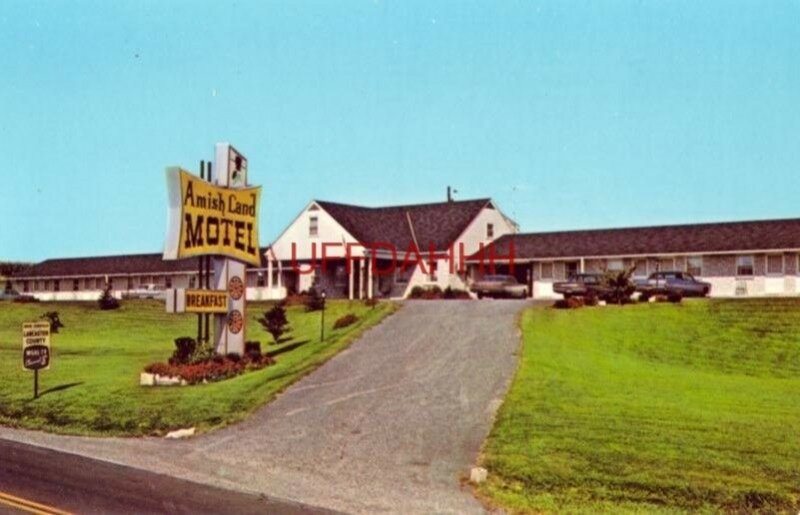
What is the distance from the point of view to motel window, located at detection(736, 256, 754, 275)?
54844mm

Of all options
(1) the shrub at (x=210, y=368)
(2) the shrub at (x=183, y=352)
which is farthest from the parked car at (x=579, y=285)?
(2) the shrub at (x=183, y=352)

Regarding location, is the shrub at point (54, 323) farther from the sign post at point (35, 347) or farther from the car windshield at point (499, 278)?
the car windshield at point (499, 278)

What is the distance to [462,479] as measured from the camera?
17.3 m

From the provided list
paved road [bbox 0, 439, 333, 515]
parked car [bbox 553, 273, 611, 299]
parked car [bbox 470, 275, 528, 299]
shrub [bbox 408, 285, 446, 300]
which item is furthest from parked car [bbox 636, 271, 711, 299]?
paved road [bbox 0, 439, 333, 515]

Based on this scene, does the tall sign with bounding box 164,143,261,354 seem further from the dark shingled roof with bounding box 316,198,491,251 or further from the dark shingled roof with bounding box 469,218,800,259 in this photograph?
the dark shingled roof with bounding box 469,218,800,259

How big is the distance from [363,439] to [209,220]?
13.6 meters

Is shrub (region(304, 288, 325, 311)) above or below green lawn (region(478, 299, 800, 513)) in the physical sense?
above

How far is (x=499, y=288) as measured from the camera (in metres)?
57.3

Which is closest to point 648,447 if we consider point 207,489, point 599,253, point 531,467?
point 531,467

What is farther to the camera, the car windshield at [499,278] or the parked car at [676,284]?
the car windshield at [499,278]

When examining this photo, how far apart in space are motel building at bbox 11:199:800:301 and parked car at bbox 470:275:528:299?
333 cm

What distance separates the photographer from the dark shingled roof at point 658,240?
2183 inches

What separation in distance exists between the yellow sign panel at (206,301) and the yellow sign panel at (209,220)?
4.24 feet

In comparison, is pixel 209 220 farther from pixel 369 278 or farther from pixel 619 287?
pixel 369 278
